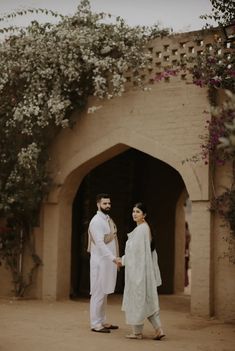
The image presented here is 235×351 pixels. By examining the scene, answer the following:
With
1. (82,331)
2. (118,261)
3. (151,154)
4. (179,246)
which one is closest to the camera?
(118,261)

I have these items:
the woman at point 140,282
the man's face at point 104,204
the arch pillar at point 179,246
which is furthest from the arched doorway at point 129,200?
the woman at point 140,282

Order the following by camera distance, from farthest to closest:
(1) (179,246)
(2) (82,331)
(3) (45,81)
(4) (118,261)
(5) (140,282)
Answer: (1) (179,246)
(3) (45,81)
(2) (82,331)
(4) (118,261)
(5) (140,282)

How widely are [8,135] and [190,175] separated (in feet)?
11.1

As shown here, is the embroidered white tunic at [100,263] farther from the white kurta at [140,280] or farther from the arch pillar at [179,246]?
the arch pillar at [179,246]

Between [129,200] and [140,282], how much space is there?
264 inches

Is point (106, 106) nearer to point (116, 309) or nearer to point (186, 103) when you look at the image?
point (186, 103)

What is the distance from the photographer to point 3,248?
11820mm

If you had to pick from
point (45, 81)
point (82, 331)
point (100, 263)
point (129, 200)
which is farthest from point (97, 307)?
point (129, 200)

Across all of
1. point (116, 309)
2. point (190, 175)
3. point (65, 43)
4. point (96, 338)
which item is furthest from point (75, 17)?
point (96, 338)

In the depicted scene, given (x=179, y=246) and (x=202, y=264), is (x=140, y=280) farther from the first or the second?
(x=179, y=246)

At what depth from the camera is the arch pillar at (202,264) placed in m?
9.88

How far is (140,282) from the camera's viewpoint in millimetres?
7621

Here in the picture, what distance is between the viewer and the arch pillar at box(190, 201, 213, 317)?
32.4 ft

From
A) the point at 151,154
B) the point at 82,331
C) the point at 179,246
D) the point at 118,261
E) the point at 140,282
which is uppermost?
the point at 151,154
